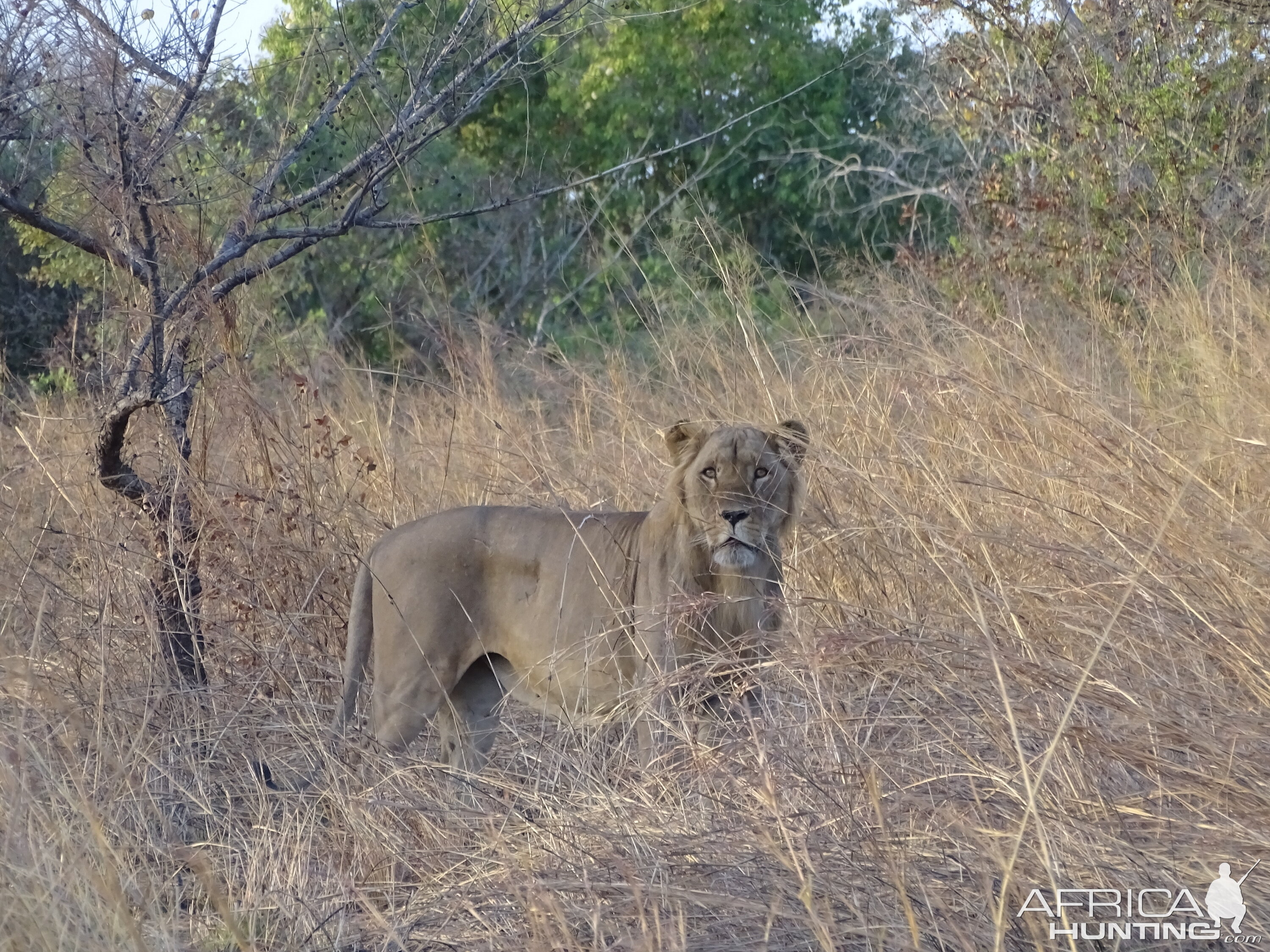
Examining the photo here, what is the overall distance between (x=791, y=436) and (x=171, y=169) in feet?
8.71

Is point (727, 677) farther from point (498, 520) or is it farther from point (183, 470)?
point (183, 470)

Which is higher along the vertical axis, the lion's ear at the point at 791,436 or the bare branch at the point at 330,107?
the bare branch at the point at 330,107

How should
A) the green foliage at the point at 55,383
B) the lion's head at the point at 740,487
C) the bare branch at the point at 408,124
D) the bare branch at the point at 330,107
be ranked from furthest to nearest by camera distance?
the green foliage at the point at 55,383 → the bare branch at the point at 408,124 → the bare branch at the point at 330,107 → the lion's head at the point at 740,487

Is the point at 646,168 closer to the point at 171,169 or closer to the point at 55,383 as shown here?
the point at 55,383

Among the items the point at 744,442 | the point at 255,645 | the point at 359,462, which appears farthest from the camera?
the point at 359,462

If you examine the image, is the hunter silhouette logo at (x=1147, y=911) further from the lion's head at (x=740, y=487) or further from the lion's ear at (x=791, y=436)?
the lion's ear at (x=791, y=436)

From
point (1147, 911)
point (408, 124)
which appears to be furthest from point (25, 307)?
point (1147, 911)

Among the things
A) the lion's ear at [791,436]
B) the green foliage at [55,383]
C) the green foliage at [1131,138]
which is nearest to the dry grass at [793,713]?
the lion's ear at [791,436]

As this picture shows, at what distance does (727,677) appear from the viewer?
175 inches

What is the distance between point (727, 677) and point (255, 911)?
5.60 ft

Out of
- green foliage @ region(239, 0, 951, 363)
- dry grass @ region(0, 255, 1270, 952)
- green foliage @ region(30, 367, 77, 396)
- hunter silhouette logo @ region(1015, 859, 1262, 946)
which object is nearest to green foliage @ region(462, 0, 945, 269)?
green foliage @ region(239, 0, 951, 363)

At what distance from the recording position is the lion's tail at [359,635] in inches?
190

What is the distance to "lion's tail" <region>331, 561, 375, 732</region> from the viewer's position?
482cm

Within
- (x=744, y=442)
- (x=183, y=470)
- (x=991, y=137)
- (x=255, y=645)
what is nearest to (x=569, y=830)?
(x=744, y=442)
